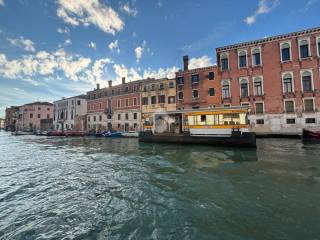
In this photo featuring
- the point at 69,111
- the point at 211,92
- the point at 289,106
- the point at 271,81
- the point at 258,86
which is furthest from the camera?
the point at 69,111

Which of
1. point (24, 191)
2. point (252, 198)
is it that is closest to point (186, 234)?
point (252, 198)

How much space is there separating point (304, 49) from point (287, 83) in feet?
16.6

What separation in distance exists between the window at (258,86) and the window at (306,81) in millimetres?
5154

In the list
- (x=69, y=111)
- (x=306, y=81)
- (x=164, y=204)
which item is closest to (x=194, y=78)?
(x=306, y=81)

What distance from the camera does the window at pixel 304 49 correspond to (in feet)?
81.3

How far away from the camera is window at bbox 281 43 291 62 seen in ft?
84.1

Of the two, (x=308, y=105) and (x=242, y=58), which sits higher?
(x=242, y=58)

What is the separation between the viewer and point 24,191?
6.40 m

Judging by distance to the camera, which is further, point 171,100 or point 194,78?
point 171,100

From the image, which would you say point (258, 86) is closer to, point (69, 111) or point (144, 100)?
point (144, 100)

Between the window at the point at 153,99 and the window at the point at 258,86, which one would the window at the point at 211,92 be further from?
the window at the point at 153,99

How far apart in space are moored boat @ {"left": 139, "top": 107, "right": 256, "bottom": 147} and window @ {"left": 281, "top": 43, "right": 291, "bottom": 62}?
1624cm

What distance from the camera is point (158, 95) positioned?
35.6 meters

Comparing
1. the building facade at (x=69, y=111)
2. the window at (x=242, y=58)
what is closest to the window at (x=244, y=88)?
the window at (x=242, y=58)
